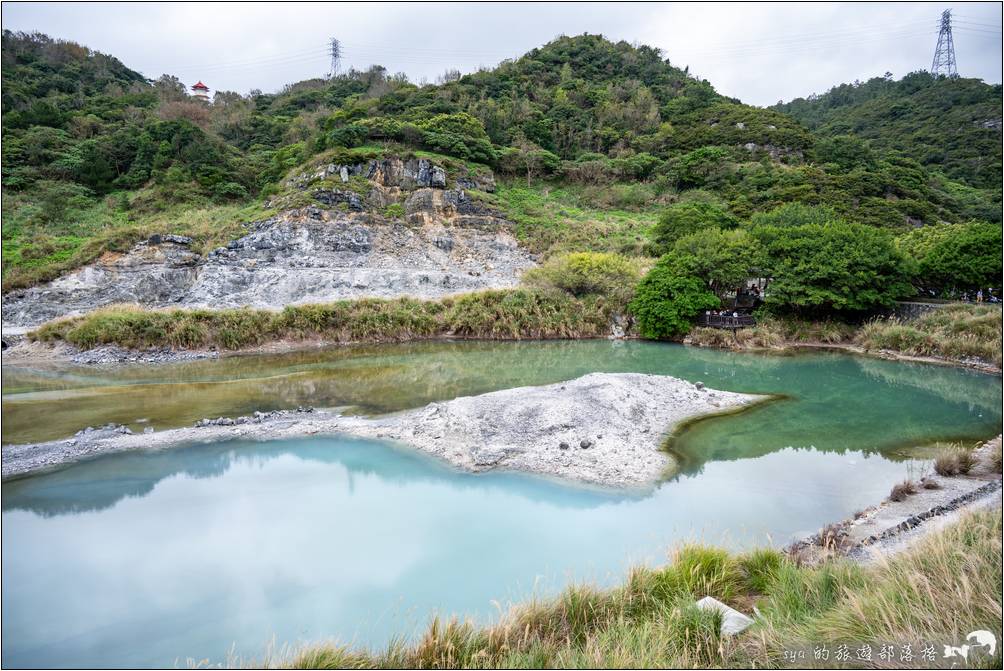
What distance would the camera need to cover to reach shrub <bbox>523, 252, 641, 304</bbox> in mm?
29734

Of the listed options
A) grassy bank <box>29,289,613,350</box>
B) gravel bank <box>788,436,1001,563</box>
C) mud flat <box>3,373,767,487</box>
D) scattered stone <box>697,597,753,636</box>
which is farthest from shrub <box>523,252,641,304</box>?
scattered stone <box>697,597,753,636</box>

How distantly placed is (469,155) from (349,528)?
43.7 metres

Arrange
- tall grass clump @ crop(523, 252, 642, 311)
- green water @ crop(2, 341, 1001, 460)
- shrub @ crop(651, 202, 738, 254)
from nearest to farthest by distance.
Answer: green water @ crop(2, 341, 1001, 460) → tall grass clump @ crop(523, 252, 642, 311) → shrub @ crop(651, 202, 738, 254)

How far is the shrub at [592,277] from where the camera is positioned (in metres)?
29.7

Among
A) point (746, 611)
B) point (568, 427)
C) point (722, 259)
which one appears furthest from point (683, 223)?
point (746, 611)

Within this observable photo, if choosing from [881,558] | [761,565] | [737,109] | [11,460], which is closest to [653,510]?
[761,565]

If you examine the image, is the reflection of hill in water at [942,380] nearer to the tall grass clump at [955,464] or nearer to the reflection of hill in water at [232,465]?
the tall grass clump at [955,464]

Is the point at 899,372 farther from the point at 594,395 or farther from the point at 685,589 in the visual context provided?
the point at 685,589

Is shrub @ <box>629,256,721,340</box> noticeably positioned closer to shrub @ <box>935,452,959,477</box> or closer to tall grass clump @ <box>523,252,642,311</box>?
tall grass clump @ <box>523,252,642,311</box>

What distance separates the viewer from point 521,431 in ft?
38.6

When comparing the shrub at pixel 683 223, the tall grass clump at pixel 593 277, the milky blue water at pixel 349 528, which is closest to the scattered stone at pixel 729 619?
the milky blue water at pixel 349 528

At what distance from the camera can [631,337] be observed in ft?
92.9

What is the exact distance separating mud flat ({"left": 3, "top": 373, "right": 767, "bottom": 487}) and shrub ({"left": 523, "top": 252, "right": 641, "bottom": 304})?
1518 cm

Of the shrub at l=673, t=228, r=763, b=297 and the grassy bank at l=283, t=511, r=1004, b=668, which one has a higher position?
the shrub at l=673, t=228, r=763, b=297
